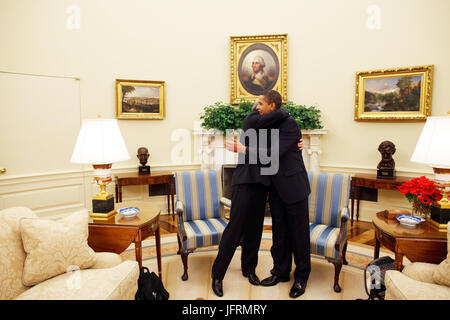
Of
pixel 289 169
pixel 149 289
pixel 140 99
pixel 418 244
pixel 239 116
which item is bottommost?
pixel 149 289

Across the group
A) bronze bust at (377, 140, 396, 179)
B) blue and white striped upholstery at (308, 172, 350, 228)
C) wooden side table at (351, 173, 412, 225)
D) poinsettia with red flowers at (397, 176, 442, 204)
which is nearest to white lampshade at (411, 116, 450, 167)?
poinsettia with red flowers at (397, 176, 442, 204)

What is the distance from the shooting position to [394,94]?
15.7 ft

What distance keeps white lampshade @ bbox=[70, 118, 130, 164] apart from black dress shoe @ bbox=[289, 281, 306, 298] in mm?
1943

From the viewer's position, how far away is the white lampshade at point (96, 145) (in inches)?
97.3

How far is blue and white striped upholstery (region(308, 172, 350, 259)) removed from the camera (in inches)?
123

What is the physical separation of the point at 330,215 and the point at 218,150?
8.77 ft

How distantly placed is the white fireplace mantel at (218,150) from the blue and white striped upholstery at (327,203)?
182 centimetres

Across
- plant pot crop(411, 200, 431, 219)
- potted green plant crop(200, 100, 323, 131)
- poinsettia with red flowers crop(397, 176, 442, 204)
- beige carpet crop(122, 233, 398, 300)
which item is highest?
potted green plant crop(200, 100, 323, 131)

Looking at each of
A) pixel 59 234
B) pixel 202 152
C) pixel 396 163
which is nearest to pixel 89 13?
pixel 202 152

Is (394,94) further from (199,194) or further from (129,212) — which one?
(129,212)

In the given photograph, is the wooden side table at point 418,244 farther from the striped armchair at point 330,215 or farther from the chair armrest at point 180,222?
the chair armrest at point 180,222

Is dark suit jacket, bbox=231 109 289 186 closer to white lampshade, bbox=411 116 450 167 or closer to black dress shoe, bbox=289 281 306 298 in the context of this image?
black dress shoe, bbox=289 281 306 298

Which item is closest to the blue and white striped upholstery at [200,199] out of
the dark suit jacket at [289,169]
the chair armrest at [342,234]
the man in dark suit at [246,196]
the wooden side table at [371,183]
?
the man in dark suit at [246,196]

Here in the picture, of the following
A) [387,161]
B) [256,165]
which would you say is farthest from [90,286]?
[387,161]
